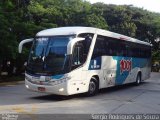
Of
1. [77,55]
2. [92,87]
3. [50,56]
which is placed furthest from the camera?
[92,87]

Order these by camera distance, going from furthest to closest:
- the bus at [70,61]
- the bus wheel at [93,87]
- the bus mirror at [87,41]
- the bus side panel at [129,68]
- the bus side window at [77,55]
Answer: the bus side panel at [129,68] → the bus wheel at [93,87] → the bus mirror at [87,41] → the bus side window at [77,55] → the bus at [70,61]

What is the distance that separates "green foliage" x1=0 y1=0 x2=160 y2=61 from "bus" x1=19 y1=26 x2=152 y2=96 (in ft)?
27.9

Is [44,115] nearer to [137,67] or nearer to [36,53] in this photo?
[36,53]

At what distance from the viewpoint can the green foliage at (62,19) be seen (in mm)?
25697

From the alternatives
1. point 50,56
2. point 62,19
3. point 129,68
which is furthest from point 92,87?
point 62,19

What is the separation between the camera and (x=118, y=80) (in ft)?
67.1

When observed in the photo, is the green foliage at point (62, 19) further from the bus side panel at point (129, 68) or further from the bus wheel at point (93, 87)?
the bus wheel at point (93, 87)

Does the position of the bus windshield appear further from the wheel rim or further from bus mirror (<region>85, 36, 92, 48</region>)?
the wheel rim

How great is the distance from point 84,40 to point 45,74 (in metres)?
2.41

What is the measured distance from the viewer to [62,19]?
125 ft

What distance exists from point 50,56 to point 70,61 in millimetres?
914

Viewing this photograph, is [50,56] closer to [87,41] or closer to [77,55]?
[77,55]

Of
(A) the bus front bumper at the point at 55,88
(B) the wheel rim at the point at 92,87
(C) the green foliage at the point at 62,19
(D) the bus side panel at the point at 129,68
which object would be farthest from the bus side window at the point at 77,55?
(C) the green foliage at the point at 62,19

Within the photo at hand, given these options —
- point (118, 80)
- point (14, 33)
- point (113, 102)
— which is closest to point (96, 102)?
point (113, 102)
